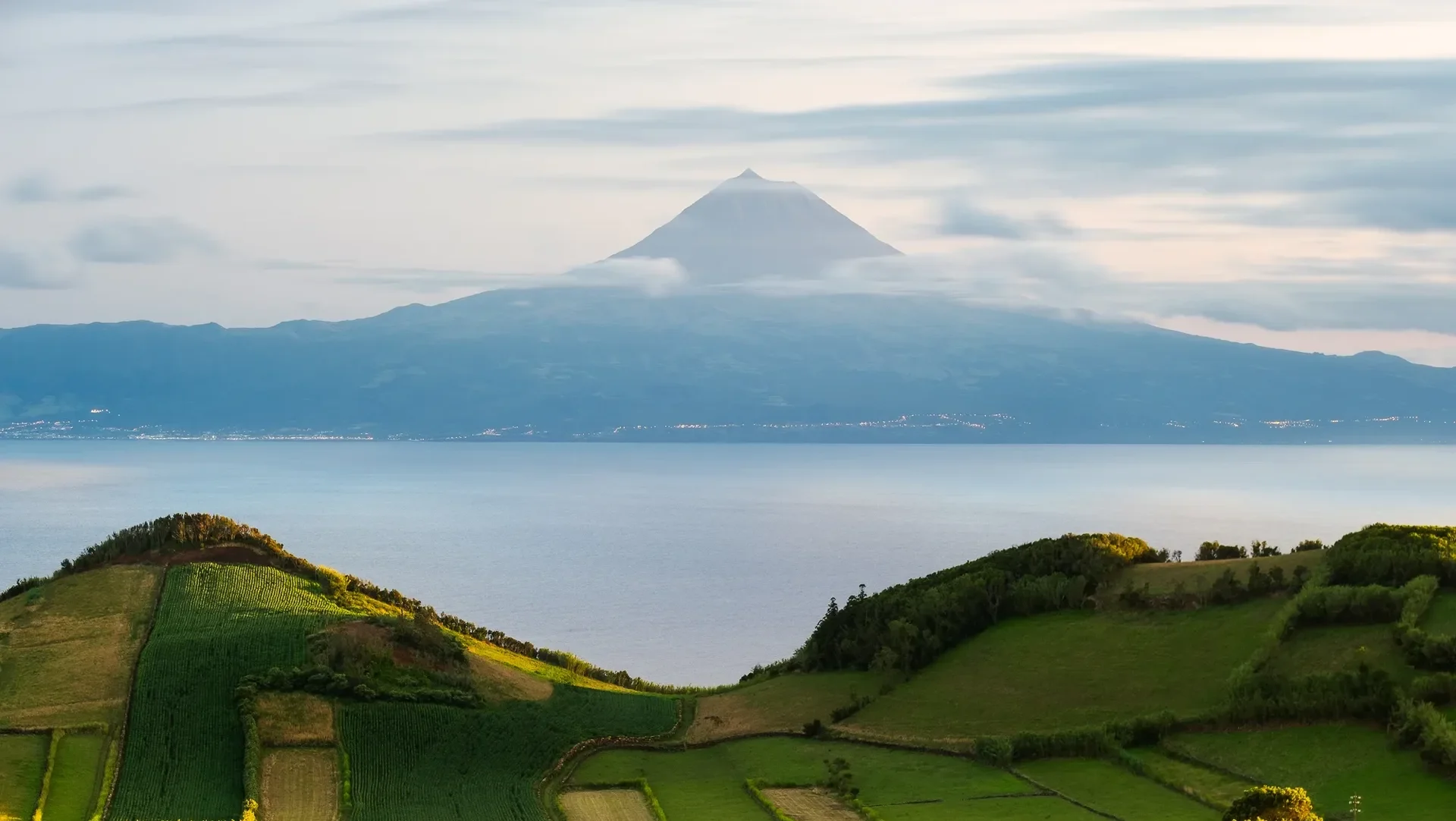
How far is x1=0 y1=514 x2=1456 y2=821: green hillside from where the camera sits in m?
42.6

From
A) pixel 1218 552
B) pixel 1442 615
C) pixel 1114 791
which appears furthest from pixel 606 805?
pixel 1218 552

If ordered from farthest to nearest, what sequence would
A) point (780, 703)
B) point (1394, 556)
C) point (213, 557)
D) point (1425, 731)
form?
→ point (213, 557), point (780, 703), point (1394, 556), point (1425, 731)

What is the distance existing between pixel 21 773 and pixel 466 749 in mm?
12595

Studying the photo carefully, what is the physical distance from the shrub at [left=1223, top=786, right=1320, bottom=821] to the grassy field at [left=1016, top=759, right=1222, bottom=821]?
4.07 m

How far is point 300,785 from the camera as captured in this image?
4397 centimetres

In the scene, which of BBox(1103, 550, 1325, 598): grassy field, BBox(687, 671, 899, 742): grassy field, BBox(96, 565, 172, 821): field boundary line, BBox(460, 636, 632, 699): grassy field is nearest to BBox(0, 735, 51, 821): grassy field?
BBox(96, 565, 172, 821): field boundary line

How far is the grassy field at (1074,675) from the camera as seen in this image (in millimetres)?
49094

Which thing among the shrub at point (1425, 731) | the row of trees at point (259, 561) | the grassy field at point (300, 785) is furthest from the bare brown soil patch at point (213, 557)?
the shrub at point (1425, 731)

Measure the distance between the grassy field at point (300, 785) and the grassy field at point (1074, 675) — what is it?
1704 centimetres

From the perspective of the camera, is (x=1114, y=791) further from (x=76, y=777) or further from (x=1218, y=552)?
(x=76, y=777)

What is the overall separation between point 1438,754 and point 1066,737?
10.8 meters

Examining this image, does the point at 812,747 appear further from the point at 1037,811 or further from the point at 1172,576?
the point at 1172,576

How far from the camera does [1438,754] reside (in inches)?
1555

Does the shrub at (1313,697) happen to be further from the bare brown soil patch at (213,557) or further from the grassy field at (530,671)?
the bare brown soil patch at (213,557)
